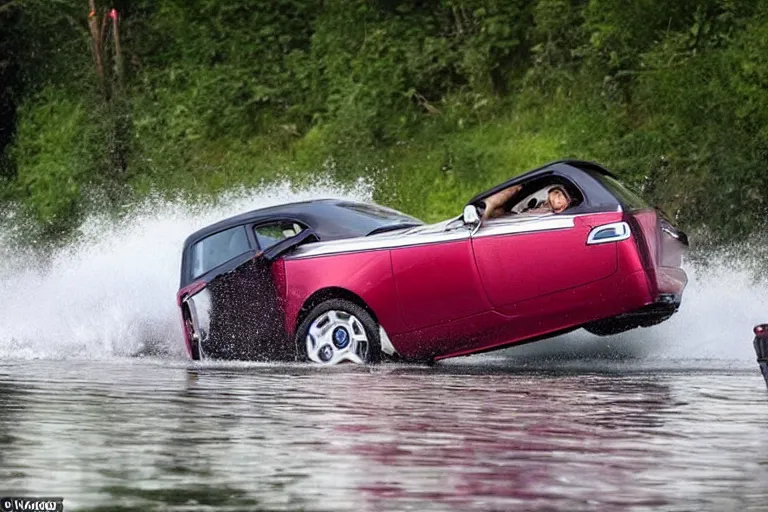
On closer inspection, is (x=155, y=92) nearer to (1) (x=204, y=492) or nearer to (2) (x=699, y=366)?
(2) (x=699, y=366)

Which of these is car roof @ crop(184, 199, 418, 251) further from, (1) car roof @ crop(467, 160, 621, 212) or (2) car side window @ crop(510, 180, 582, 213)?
(1) car roof @ crop(467, 160, 621, 212)

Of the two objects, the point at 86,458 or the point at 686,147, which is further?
the point at 686,147

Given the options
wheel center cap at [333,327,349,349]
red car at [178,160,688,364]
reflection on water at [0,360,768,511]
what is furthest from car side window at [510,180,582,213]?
wheel center cap at [333,327,349,349]

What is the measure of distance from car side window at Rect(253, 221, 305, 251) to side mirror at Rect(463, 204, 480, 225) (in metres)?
1.85

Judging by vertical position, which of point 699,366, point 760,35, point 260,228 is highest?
point 760,35

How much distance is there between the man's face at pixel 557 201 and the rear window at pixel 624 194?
0.29m

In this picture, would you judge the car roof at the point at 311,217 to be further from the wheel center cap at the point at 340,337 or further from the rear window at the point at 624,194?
the rear window at the point at 624,194

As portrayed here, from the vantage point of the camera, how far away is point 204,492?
6531 mm

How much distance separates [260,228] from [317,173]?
10.9 meters

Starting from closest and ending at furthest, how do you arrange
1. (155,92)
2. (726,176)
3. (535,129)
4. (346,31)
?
(726,176) → (535,129) → (346,31) → (155,92)

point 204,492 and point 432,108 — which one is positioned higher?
point 432,108

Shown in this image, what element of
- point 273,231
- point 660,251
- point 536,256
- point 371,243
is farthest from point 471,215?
point 273,231

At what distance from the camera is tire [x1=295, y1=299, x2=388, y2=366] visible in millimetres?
13469

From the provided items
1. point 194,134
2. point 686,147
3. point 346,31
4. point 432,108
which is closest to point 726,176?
point 686,147
